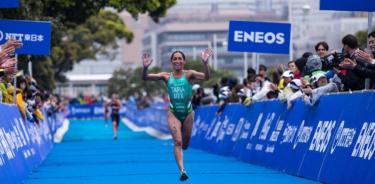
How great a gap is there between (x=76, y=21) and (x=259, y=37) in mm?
12213

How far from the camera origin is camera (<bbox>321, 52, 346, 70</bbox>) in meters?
17.7

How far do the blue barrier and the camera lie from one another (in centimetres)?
74

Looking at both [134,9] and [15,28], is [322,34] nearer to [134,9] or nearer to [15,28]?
[134,9]

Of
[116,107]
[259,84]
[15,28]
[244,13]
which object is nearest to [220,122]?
[259,84]

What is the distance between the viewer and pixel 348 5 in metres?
16.9

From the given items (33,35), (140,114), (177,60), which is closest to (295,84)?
(177,60)

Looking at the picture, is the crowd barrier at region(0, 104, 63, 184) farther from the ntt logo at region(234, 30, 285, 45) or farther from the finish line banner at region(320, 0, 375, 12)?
the ntt logo at region(234, 30, 285, 45)

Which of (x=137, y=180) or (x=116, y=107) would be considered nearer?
(x=137, y=180)

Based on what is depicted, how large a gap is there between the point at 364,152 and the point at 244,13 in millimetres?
181070

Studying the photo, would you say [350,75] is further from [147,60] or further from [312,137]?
[147,60]

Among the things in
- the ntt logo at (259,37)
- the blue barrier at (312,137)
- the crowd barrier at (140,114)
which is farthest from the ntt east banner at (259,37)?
the crowd barrier at (140,114)

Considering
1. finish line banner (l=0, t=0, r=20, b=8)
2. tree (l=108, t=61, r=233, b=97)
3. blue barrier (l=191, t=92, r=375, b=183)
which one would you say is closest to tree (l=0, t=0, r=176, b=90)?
blue barrier (l=191, t=92, r=375, b=183)

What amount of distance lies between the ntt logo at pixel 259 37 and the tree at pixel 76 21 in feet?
16.8

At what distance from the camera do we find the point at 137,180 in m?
17.5
